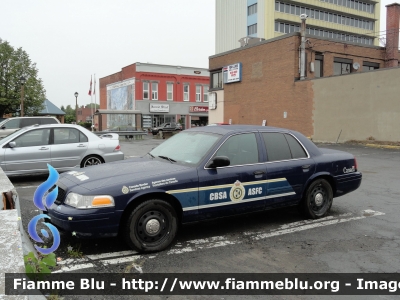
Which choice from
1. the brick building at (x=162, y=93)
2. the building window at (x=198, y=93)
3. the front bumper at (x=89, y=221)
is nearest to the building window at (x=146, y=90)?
the brick building at (x=162, y=93)

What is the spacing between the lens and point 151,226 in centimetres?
A: 445

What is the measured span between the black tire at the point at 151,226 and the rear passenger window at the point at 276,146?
186 cm

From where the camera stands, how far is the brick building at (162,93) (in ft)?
152

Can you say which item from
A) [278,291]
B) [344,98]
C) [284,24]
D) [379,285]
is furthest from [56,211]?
[284,24]

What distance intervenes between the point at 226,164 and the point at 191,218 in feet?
2.71

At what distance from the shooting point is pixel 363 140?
75.2 feet

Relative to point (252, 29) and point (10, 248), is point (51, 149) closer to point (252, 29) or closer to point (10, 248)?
point (10, 248)

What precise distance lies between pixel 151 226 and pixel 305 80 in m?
24.3

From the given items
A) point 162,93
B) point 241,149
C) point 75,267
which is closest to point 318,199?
point 241,149

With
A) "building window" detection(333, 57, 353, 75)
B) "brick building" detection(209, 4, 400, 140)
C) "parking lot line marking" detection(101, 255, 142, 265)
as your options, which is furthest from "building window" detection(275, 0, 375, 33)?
"parking lot line marking" detection(101, 255, 142, 265)

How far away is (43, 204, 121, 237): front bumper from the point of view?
13.8 ft

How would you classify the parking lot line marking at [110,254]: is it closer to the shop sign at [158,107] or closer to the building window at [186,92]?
the shop sign at [158,107]

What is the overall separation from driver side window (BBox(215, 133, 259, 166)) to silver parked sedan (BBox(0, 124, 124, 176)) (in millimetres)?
5752

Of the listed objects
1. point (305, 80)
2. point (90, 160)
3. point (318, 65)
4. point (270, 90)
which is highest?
point (318, 65)
